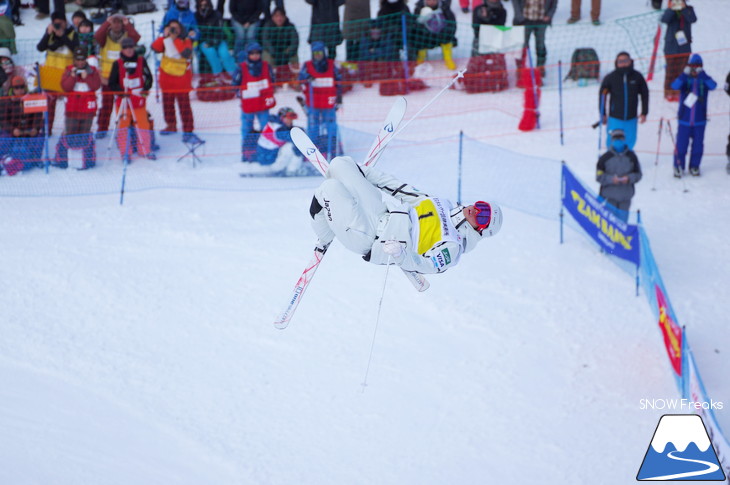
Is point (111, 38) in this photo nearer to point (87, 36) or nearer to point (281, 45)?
point (87, 36)

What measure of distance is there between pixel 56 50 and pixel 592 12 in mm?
8246

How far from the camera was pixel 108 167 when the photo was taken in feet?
46.3

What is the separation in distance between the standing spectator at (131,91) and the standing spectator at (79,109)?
293 mm

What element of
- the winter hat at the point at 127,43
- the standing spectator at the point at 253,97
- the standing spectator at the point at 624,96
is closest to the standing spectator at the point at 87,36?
the winter hat at the point at 127,43

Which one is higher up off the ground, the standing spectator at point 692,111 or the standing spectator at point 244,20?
the standing spectator at point 244,20

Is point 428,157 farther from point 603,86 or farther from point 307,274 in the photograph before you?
point 307,274

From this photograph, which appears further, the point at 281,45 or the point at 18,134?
the point at 281,45

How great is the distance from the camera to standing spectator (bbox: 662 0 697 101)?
50.3 ft

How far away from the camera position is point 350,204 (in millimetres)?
8078

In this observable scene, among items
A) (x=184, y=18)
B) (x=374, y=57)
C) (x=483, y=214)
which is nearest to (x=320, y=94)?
(x=374, y=57)

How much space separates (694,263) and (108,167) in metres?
7.33

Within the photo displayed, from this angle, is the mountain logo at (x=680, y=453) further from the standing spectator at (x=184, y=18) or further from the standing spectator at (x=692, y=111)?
the standing spectator at (x=184, y=18)

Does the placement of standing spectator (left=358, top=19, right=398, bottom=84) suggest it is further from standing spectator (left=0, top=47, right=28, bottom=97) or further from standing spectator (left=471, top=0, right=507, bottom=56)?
standing spectator (left=0, top=47, right=28, bottom=97)

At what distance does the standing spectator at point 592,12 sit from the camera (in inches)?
682
